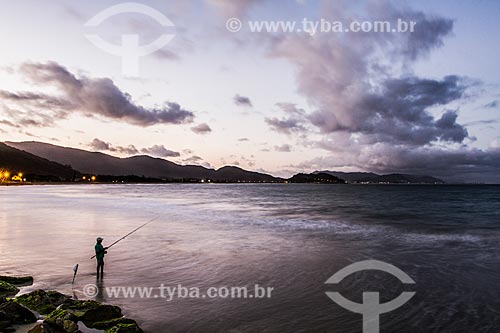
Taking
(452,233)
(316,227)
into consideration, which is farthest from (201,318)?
(452,233)

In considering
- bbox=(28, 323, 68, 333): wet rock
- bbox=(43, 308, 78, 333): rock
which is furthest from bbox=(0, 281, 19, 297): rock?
bbox=(28, 323, 68, 333): wet rock

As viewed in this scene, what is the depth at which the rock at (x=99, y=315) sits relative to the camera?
10811 millimetres

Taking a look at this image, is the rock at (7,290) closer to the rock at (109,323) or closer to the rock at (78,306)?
the rock at (78,306)

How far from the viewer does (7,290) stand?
13.7 metres

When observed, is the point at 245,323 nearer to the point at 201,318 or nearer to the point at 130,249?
the point at 201,318

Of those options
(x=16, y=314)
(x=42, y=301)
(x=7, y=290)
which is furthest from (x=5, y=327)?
(x=7, y=290)

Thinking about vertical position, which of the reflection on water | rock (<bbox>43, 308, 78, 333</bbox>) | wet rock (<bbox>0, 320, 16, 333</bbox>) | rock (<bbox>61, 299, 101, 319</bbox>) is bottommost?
the reflection on water

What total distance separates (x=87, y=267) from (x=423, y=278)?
703 inches

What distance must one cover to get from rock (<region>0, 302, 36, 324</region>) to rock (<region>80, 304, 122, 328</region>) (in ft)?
5.05

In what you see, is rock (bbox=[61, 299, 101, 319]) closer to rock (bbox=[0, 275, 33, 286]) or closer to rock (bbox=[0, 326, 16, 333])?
rock (bbox=[0, 326, 16, 333])

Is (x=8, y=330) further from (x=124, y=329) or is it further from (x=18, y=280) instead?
(x=18, y=280)

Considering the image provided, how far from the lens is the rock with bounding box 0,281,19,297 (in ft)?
44.0

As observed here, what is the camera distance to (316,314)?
42.2 ft

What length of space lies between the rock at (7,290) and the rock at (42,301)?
156cm
